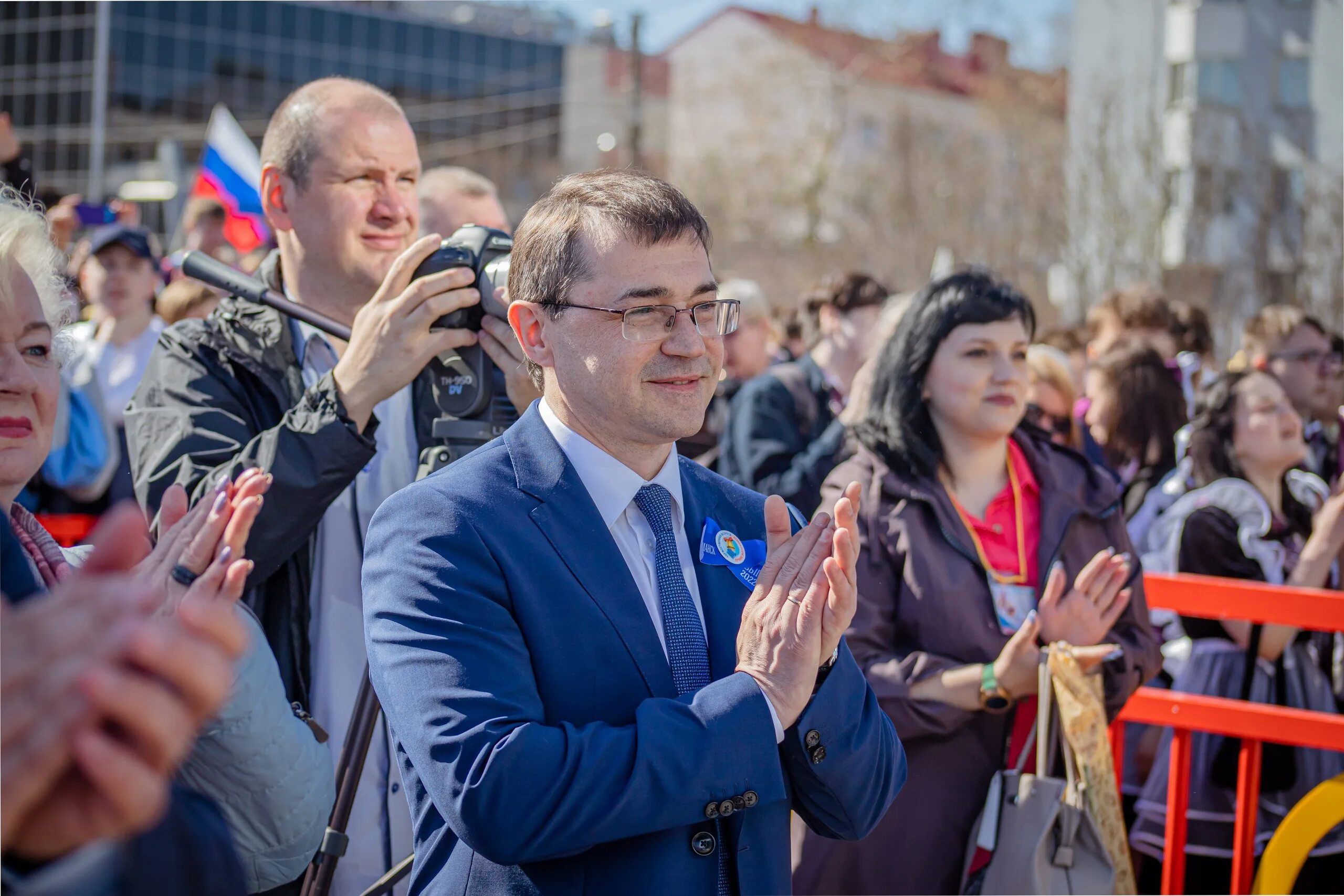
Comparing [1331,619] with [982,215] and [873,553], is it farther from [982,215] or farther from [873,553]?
[982,215]

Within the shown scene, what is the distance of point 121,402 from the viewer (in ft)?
20.0

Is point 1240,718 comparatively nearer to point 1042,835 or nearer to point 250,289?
point 1042,835

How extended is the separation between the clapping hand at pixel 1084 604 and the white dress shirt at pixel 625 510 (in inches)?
49.6

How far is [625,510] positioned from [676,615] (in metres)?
0.21

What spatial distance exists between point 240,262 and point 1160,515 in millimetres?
5800

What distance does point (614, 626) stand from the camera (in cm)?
194

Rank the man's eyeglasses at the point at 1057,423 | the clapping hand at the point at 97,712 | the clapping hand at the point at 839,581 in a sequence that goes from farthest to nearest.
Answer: the man's eyeglasses at the point at 1057,423 < the clapping hand at the point at 839,581 < the clapping hand at the point at 97,712

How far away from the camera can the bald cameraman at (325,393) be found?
252 centimetres

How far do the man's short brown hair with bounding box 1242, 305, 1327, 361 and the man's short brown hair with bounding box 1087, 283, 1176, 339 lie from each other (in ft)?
1.60

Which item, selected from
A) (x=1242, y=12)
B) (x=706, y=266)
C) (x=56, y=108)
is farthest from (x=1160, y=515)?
(x=56, y=108)

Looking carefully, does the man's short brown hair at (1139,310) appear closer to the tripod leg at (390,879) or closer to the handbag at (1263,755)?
the handbag at (1263,755)

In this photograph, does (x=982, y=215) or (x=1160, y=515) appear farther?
(x=982, y=215)

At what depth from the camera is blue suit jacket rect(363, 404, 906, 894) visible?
177 centimetres

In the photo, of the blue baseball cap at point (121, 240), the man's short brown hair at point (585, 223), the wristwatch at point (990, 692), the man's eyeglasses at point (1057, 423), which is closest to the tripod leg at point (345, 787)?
the man's short brown hair at point (585, 223)
